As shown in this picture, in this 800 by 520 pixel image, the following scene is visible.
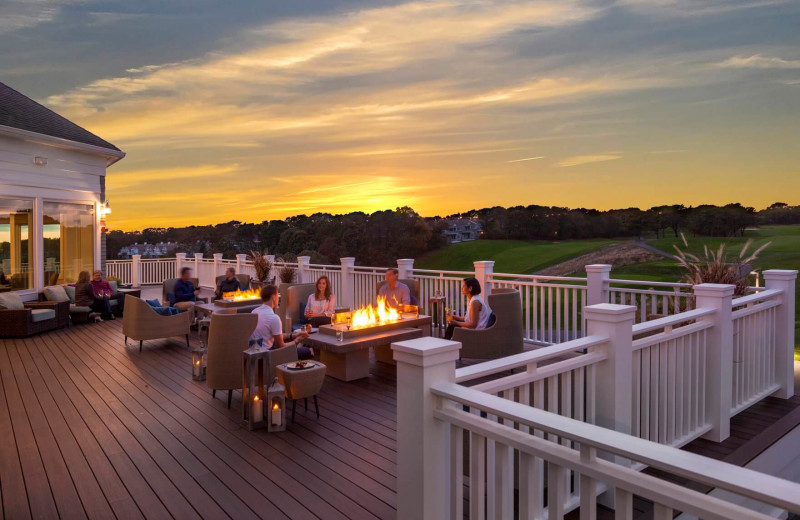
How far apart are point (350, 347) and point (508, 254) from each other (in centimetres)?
3236

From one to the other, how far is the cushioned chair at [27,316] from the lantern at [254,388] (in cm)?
697

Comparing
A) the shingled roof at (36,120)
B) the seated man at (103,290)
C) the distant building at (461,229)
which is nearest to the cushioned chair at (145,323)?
the seated man at (103,290)

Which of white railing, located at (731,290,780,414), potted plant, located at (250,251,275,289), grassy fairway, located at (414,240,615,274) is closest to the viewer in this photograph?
white railing, located at (731,290,780,414)

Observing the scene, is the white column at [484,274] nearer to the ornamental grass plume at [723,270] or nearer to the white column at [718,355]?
the ornamental grass plume at [723,270]

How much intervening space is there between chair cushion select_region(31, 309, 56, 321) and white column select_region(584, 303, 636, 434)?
997 centimetres

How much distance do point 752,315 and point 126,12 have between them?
13.0 m

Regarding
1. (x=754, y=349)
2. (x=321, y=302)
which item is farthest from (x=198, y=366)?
(x=754, y=349)

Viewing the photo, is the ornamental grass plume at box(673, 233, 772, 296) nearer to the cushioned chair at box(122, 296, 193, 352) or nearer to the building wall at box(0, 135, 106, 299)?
the cushioned chair at box(122, 296, 193, 352)

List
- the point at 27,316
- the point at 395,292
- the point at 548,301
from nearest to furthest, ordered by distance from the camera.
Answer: the point at 548,301 < the point at 395,292 < the point at 27,316

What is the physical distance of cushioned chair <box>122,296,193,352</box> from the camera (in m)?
7.55

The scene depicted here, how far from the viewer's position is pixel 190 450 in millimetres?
3826

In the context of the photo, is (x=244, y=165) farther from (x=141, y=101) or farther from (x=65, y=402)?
(x=65, y=402)

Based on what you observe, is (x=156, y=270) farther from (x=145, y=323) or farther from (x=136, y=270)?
(x=145, y=323)

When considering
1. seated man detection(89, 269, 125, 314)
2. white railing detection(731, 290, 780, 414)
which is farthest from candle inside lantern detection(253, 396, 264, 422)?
seated man detection(89, 269, 125, 314)
